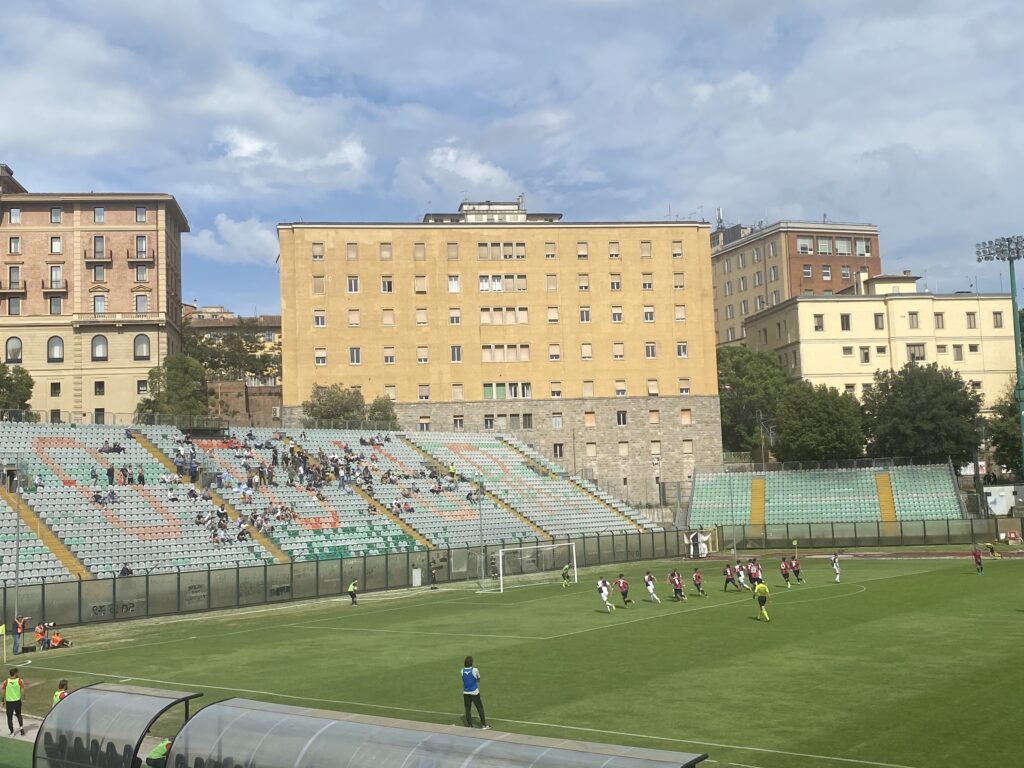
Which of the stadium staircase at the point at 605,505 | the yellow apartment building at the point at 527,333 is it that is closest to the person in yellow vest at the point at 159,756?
the stadium staircase at the point at 605,505

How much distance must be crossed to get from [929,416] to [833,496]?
1289 cm

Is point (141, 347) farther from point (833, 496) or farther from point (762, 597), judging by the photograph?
point (762, 597)

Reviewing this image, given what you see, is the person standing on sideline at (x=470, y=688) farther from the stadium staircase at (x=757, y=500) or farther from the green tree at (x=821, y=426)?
the green tree at (x=821, y=426)

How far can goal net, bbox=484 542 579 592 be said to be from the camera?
68250 millimetres

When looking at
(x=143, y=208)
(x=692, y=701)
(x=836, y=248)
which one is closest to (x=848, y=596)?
(x=692, y=701)

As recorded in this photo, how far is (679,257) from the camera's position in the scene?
358ft

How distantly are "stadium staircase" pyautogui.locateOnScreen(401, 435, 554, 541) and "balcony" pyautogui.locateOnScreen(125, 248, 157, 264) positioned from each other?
44189 millimetres

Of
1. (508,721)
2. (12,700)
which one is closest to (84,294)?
(12,700)

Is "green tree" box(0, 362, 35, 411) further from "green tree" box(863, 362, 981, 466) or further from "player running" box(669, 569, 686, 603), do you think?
"green tree" box(863, 362, 981, 466)

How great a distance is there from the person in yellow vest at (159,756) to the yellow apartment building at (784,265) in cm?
12903

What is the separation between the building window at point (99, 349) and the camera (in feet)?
372

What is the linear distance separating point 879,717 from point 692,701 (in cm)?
505

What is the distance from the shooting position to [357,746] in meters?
16.8

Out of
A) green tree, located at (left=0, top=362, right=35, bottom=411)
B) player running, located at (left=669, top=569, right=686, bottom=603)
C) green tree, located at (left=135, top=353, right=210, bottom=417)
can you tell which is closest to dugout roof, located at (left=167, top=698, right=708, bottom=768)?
player running, located at (left=669, top=569, right=686, bottom=603)
